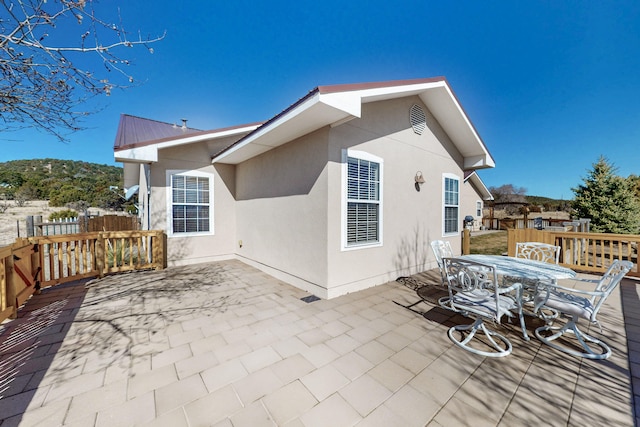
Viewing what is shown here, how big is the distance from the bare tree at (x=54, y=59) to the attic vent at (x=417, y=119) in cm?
504

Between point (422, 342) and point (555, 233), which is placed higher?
point (555, 233)

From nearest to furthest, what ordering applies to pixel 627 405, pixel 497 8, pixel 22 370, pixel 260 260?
pixel 627 405, pixel 22 370, pixel 260 260, pixel 497 8

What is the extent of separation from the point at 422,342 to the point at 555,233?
6370 mm

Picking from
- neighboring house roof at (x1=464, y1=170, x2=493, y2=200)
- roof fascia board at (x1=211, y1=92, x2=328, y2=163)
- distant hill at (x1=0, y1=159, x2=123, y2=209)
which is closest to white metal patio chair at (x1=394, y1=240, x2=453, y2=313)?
roof fascia board at (x1=211, y1=92, x2=328, y2=163)

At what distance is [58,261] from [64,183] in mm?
30700

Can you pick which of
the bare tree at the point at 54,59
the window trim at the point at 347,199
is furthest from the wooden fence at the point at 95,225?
the window trim at the point at 347,199

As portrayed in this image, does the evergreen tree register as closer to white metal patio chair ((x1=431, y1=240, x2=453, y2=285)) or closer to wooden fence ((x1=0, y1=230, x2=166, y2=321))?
white metal patio chair ((x1=431, y1=240, x2=453, y2=285))

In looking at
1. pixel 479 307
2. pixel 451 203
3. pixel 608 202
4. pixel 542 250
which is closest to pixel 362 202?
pixel 479 307

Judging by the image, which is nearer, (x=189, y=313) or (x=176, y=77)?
(x=189, y=313)

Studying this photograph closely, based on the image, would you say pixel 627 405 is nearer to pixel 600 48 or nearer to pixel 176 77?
pixel 176 77

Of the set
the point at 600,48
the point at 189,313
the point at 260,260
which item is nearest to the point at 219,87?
the point at 260,260

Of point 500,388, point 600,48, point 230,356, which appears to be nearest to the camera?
point 500,388

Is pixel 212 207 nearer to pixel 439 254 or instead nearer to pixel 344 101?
pixel 344 101

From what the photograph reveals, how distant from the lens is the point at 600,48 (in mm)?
7492
